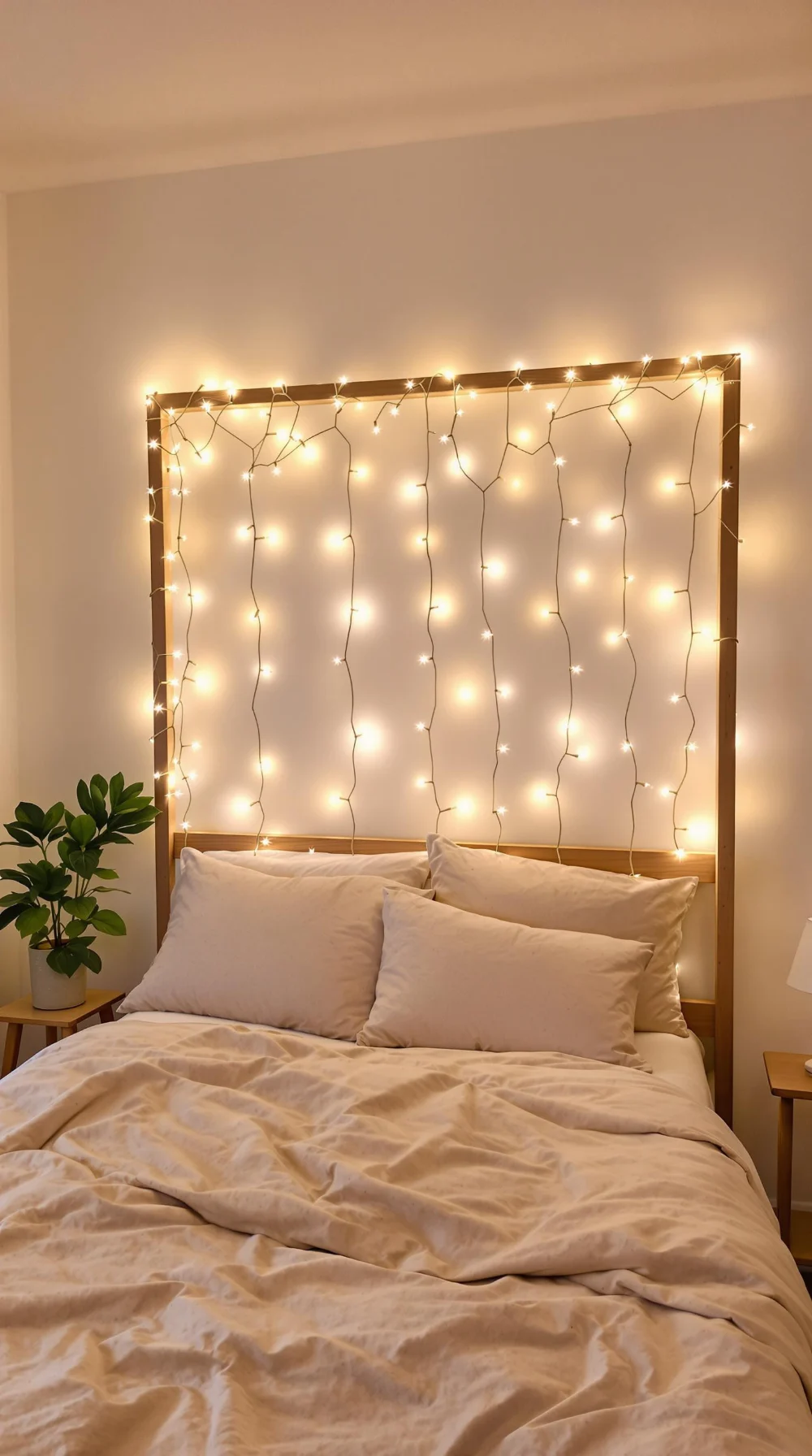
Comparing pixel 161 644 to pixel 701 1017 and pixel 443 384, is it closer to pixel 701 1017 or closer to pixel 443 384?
pixel 443 384

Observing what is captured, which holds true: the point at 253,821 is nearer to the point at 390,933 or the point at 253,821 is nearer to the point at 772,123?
the point at 390,933

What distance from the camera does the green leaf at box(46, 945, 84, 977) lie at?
2.81 metres

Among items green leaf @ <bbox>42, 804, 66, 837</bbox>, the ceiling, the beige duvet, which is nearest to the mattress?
the beige duvet

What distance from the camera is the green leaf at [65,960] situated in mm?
2811

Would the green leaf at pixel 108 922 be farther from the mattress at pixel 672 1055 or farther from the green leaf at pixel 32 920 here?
the mattress at pixel 672 1055

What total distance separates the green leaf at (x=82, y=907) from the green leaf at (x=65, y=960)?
0.32 ft

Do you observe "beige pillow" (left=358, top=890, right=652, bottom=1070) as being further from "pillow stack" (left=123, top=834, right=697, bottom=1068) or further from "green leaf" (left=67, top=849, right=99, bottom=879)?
"green leaf" (left=67, top=849, right=99, bottom=879)

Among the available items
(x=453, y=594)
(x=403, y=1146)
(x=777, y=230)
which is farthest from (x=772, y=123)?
(x=403, y=1146)

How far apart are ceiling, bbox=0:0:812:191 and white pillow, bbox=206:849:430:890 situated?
6.69 feet

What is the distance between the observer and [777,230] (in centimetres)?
264

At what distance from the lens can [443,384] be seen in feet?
9.25

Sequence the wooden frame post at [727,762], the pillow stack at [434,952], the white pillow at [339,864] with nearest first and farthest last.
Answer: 1. the pillow stack at [434,952]
2. the wooden frame post at [727,762]
3. the white pillow at [339,864]

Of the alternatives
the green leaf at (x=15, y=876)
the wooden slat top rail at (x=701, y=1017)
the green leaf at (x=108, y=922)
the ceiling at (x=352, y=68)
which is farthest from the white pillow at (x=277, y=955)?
the ceiling at (x=352, y=68)

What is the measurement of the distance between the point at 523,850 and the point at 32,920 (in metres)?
1.36
